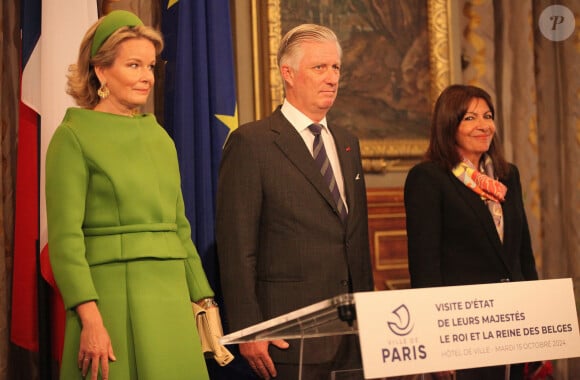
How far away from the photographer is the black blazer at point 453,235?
3.69 m

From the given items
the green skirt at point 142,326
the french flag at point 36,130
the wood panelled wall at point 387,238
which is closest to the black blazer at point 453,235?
the green skirt at point 142,326

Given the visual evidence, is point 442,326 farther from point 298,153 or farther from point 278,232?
point 298,153

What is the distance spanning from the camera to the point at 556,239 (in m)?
5.76

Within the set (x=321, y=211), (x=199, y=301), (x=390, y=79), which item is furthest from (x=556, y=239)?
(x=199, y=301)

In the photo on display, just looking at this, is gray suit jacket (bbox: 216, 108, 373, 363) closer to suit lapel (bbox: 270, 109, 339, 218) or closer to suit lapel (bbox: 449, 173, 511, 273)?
suit lapel (bbox: 270, 109, 339, 218)

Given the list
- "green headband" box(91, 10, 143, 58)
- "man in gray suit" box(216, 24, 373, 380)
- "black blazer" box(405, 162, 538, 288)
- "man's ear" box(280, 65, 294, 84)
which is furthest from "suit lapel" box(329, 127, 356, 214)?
"green headband" box(91, 10, 143, 58)

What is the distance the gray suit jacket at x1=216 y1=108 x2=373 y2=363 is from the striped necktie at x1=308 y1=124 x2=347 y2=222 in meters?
0.03

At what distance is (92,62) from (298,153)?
2.75ft

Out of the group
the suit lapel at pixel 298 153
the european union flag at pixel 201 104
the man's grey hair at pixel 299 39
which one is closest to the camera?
the suit lapel at pixel 298 153

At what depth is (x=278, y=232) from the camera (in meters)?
3.30

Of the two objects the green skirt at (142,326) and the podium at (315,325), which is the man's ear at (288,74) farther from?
the podium at (315,325)

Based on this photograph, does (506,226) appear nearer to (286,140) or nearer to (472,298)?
(286,140)

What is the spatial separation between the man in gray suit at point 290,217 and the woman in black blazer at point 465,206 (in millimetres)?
374

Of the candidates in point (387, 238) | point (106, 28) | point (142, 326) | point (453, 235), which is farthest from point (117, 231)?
point (387, 238)
